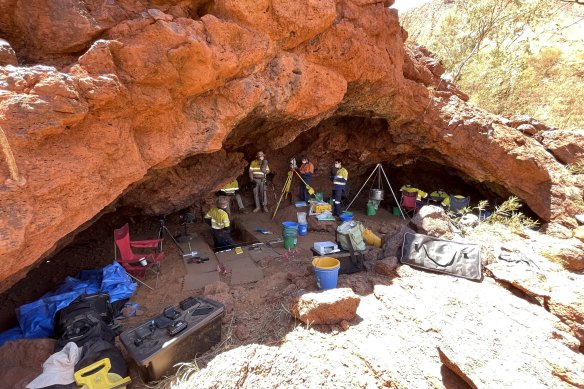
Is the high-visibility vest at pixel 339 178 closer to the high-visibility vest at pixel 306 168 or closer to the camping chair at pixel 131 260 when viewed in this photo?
the high-visibility vest at pixel 306 168

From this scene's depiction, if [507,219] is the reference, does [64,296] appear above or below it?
below

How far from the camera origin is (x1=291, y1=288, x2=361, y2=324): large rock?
318 cm

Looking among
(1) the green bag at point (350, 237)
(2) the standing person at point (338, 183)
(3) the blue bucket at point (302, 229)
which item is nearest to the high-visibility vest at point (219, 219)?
(3) the blue bucket at point (302, 229)

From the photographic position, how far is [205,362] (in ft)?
9.48

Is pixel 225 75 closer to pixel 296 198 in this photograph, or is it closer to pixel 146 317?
pixel 146 317

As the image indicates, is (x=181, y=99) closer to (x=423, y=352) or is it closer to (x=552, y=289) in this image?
(x=423, y=352)

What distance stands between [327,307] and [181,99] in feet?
10.4

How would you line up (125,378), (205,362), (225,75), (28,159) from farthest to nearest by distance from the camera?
(225,75)
(205,362)
(125,378)
(28,159)

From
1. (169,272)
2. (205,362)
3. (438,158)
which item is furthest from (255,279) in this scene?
(438,158)

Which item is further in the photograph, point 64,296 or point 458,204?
point 458,204

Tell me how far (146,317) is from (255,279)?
5.58 feet

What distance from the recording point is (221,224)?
604 centimetres

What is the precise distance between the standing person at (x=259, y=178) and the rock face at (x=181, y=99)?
0.73m

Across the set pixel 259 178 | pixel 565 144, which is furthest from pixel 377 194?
pixel 565 144
